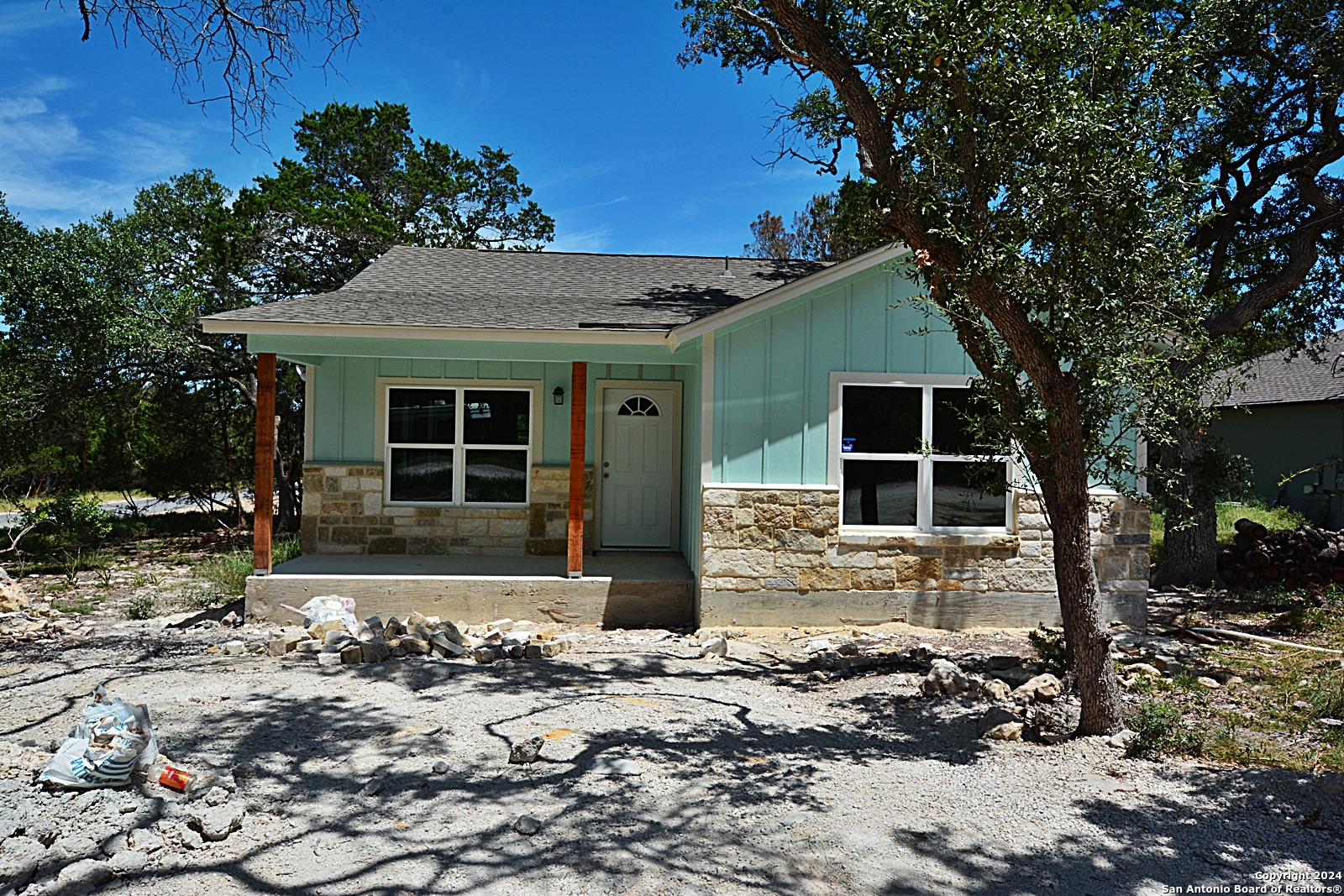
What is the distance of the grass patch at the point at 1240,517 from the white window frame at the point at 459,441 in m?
9.66

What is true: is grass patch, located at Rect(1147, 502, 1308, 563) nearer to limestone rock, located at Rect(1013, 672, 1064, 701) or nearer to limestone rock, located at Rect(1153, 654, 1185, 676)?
limestone rock, located at Rect(1153, 654, 1185, 676)

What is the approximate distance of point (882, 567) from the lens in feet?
27.8

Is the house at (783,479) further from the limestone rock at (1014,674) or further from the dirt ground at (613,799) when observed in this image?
the dirt ground at (613,799)

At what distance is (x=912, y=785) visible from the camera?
14.5 feet

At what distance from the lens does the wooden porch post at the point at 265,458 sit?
8.45 metres

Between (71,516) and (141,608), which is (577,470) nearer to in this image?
(141,608)

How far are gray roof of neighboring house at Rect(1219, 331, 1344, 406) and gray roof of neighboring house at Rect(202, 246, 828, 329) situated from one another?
12.2m

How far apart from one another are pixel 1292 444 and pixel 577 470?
18.1 metres

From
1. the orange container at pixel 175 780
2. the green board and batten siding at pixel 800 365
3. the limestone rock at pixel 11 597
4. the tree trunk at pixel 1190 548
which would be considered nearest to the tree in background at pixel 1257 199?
the tree trunk at pixel 1190 548

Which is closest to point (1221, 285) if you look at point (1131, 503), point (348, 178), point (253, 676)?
point (1131, 503)

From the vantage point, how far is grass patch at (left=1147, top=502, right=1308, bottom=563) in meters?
15.4

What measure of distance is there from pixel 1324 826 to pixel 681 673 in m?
4.05

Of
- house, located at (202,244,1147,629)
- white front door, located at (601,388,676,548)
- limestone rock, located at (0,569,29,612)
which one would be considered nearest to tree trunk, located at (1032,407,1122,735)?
house, located at (202,244,1147,629)

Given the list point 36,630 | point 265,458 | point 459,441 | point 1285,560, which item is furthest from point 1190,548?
point 36,630
